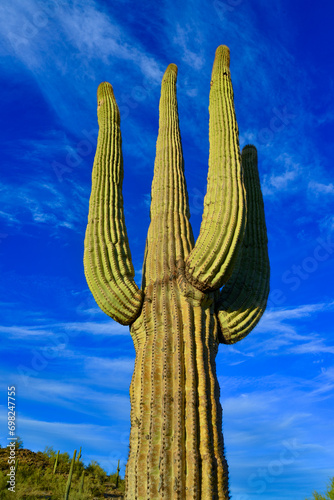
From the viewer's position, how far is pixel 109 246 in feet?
18.4

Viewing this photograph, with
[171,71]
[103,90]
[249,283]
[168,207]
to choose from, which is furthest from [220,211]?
[171,71]

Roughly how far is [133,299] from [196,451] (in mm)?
1990

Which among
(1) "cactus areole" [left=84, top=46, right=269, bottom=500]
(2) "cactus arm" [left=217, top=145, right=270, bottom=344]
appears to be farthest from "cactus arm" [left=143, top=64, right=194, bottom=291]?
(2) "cactus arm" [left=217, top=145, right=270, bottom=344]

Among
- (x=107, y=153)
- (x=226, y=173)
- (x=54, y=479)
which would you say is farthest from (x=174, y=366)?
(x=54, y=479)

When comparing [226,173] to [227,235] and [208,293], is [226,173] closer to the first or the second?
[227,235]

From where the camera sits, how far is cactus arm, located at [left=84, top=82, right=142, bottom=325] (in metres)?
5.43

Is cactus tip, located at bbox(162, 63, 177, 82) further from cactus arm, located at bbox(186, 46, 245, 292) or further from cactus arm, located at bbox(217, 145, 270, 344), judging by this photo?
cactus arm, located at bbox(217, 145, 270, 344)

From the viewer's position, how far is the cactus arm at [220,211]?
5.14m

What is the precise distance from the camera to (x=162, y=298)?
531cm

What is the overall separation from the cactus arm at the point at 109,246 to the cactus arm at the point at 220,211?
89 cm

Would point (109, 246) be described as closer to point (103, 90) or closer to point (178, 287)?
point (178, 287)

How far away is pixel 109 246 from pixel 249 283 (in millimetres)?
2227

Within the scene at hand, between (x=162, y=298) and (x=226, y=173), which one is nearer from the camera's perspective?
(x=162, y=298)

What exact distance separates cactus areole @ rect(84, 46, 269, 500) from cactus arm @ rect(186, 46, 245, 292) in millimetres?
14
